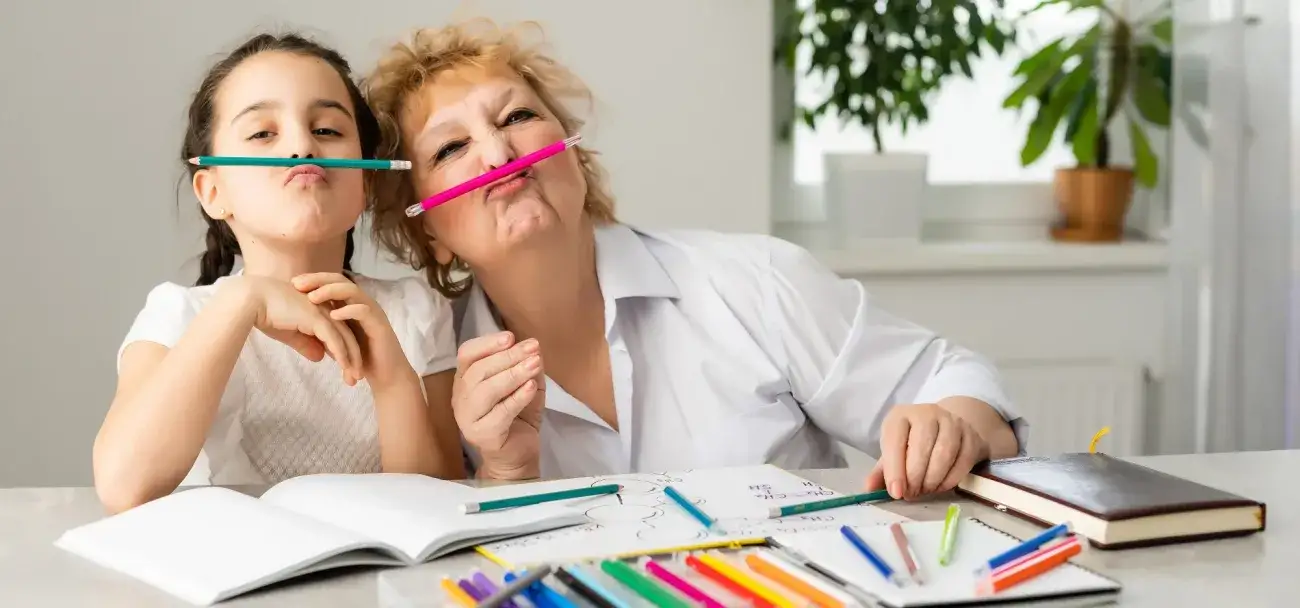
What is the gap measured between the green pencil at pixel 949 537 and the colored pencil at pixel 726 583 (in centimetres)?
15

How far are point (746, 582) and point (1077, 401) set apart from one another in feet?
6.78

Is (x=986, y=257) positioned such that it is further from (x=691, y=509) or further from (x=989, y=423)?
(x=691, y=509)

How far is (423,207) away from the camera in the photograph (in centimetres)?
139

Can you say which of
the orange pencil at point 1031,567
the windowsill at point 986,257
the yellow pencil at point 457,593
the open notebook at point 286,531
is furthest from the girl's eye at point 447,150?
the windowsill at point 986,257

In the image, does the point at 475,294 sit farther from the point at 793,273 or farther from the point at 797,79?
the point at 797,79

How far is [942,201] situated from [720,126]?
2.09 feet

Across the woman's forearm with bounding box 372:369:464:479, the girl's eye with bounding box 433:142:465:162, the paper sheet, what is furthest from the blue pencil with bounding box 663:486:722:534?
the girl's eye with bounding box 433:142:465:162

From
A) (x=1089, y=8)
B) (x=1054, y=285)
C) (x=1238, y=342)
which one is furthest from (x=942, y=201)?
(x=1238, y=342)

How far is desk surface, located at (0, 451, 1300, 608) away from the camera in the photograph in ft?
2.88

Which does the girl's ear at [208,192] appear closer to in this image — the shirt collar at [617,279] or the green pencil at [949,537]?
the shirt collar at [617,279]

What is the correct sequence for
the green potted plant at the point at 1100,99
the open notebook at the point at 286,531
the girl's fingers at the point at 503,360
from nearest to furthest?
the open notebook at the point at 286,531, the girl's fingers at the point at 503,360, the green potted plant at the point at 1100,99

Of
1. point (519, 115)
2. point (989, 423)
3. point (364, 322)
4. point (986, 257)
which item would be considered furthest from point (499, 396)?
point (986, 257)

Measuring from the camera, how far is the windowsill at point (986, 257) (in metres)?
2.65

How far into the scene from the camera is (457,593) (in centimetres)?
84
